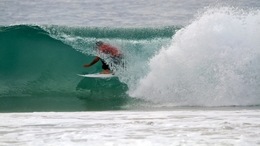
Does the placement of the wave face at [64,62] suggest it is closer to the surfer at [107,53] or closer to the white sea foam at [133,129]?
the surfer at [107,53]

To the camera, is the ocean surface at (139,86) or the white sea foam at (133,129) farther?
the ocean surface at (139,86)

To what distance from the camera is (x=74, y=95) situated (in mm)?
10109

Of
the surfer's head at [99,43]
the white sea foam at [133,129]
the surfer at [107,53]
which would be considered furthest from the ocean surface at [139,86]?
the surfer's head at [99,43]

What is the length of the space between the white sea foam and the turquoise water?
5.54ft

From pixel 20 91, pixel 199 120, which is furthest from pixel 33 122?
pixel 20 91

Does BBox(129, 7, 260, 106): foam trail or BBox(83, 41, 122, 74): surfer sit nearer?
BBox(129, 7, 260, 106): foam trail

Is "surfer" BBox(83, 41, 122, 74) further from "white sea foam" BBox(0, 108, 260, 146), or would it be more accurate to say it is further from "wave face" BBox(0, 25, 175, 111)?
"white sea foam" BBox(0, 108, 260, 146)

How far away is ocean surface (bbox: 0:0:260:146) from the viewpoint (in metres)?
4.96

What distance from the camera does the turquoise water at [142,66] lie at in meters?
8.20

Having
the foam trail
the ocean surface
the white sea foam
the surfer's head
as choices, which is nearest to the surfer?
the surfer's head

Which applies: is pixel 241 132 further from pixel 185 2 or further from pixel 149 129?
pixel 185 2

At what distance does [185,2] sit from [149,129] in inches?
642

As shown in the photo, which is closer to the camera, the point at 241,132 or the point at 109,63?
the point at 241,132

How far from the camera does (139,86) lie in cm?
909
